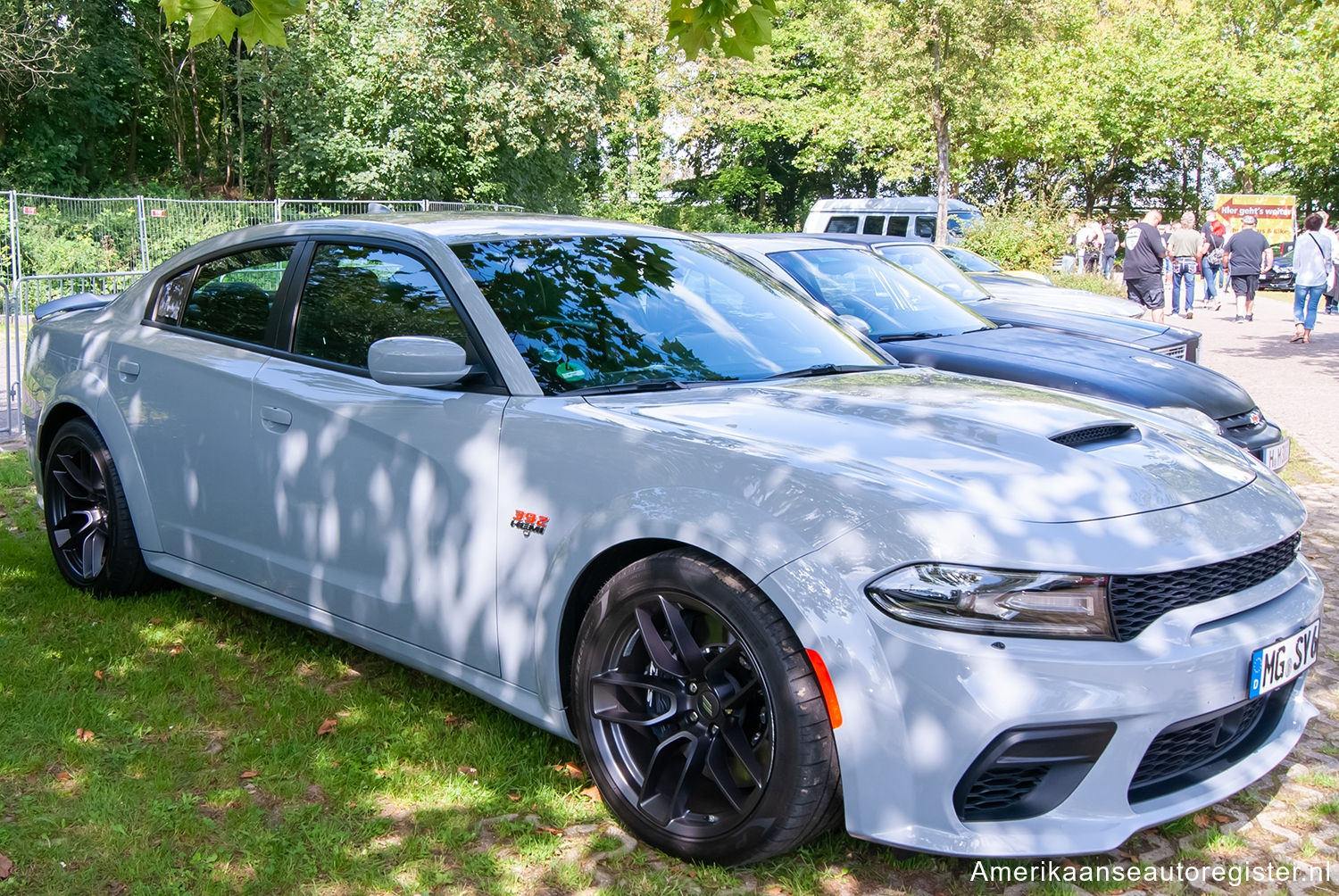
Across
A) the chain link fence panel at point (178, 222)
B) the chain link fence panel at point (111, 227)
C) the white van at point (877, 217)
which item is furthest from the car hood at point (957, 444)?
the white van at point (877, 217)

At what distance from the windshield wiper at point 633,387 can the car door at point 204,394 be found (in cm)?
136

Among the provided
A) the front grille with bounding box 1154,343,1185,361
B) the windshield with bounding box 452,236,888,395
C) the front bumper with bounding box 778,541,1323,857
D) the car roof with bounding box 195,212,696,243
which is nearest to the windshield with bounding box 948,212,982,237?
the front grille with bounding box 1154,343,1185,361

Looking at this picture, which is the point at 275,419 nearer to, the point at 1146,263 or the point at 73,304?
the point at 73,304

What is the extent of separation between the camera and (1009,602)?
8.27 feet

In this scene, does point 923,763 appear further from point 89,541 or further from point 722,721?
point 89,541

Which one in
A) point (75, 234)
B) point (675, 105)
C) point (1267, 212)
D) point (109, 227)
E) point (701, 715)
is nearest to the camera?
point (701, 715)

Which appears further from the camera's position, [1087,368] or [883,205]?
[883,205]

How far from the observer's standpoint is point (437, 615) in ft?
11.3

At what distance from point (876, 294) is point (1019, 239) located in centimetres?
1875

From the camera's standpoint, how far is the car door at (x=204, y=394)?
4.09 m

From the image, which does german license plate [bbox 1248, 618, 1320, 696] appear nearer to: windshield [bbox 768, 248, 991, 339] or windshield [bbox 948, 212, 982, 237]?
windshield [bbox 768, 248, 991, 339]

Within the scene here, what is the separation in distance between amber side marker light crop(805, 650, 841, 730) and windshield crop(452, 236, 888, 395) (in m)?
1.16

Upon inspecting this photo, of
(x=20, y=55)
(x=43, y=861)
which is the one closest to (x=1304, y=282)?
(x=43, y=861)

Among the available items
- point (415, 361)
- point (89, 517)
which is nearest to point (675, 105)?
point (89, 517)
